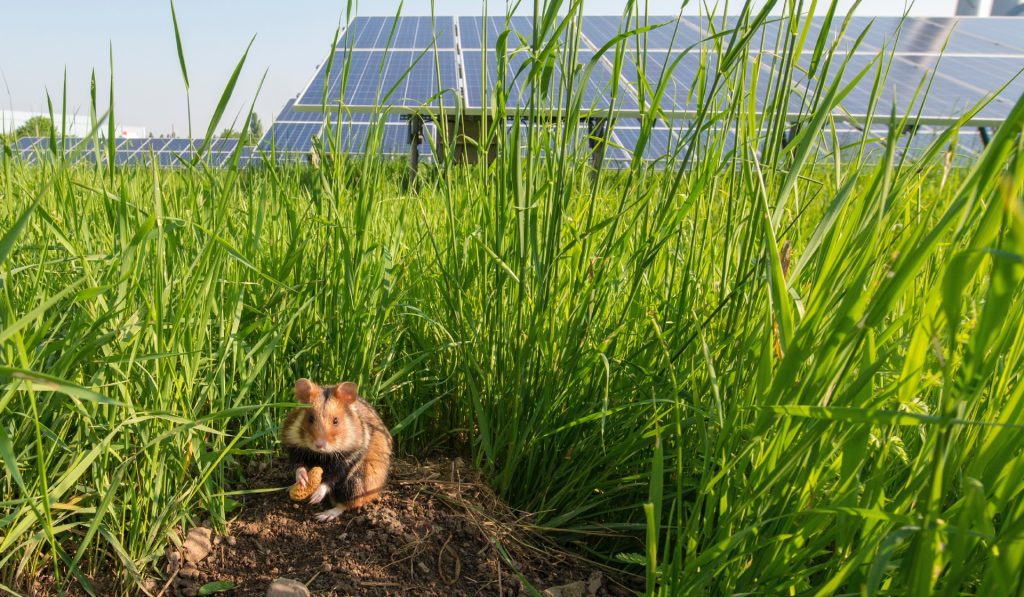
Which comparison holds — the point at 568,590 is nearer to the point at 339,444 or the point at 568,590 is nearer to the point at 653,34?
the point at 339,444

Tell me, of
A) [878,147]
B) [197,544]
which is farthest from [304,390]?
[878,147]

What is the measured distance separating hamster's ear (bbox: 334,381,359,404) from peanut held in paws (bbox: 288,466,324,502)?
17 centimetres

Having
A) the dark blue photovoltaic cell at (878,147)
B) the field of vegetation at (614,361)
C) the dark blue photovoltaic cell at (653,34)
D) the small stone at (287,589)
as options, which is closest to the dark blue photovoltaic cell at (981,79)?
the dark blue photovoltaic cell at (878,147)

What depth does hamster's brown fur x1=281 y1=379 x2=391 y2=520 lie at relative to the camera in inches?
63.9

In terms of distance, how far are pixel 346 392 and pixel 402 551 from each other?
1.21ft

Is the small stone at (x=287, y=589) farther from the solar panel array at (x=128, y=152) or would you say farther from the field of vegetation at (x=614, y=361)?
the solar panel array at (x=128, y=152)

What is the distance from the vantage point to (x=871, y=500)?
1.10 m

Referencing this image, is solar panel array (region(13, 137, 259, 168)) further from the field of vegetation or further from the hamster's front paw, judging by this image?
the hamster's front paw

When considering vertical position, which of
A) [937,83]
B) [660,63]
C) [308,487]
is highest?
[660,63]

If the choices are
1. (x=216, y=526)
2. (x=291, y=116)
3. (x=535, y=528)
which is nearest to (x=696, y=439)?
(x=535, y=528)

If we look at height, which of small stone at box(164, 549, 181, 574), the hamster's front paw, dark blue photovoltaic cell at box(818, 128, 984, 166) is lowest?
small stone at box(164, 549, 181, 574)

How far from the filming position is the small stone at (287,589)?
1.36 meters

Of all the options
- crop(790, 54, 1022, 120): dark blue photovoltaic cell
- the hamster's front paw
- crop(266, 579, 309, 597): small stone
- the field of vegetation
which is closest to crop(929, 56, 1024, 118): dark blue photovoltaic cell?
crop(790, 54, 1022, 120): dark blue photovoltaic cell

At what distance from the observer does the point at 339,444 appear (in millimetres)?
1642
